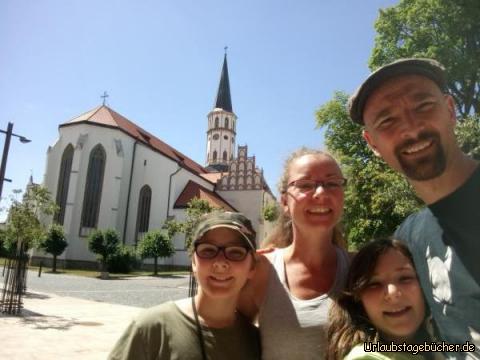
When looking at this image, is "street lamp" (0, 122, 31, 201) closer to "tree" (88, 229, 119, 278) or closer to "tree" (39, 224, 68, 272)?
"tree" (88, 229, 119, 278)

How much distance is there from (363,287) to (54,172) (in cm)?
3939

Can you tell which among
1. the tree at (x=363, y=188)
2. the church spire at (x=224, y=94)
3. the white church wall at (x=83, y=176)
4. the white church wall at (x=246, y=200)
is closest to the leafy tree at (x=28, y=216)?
the tree at (x=363, y=188)

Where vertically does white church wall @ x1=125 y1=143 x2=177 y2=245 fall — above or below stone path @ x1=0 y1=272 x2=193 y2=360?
above

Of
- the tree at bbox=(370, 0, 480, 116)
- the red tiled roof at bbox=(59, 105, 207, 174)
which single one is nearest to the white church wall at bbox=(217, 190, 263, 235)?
the red tiled roof at bbox=(59, 105, 207, 174)

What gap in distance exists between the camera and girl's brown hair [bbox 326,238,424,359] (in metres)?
1.58

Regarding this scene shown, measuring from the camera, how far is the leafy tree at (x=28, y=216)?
1230cm

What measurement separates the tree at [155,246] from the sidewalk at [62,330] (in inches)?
734

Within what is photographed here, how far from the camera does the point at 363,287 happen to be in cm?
165

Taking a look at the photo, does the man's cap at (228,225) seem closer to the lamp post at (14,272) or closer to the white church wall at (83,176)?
the lamp post at (14,272)

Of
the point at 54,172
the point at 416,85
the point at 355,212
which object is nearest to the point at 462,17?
the point at 355,212

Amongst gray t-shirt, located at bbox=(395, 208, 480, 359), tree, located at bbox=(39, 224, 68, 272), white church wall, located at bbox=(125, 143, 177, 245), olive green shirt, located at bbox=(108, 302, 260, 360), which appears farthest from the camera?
white church wall, located at bbox=(125, 143, 177, 245)

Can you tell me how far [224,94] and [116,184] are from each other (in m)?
34.7

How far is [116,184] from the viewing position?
121ft

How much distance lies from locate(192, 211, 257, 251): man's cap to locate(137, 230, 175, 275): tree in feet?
103
